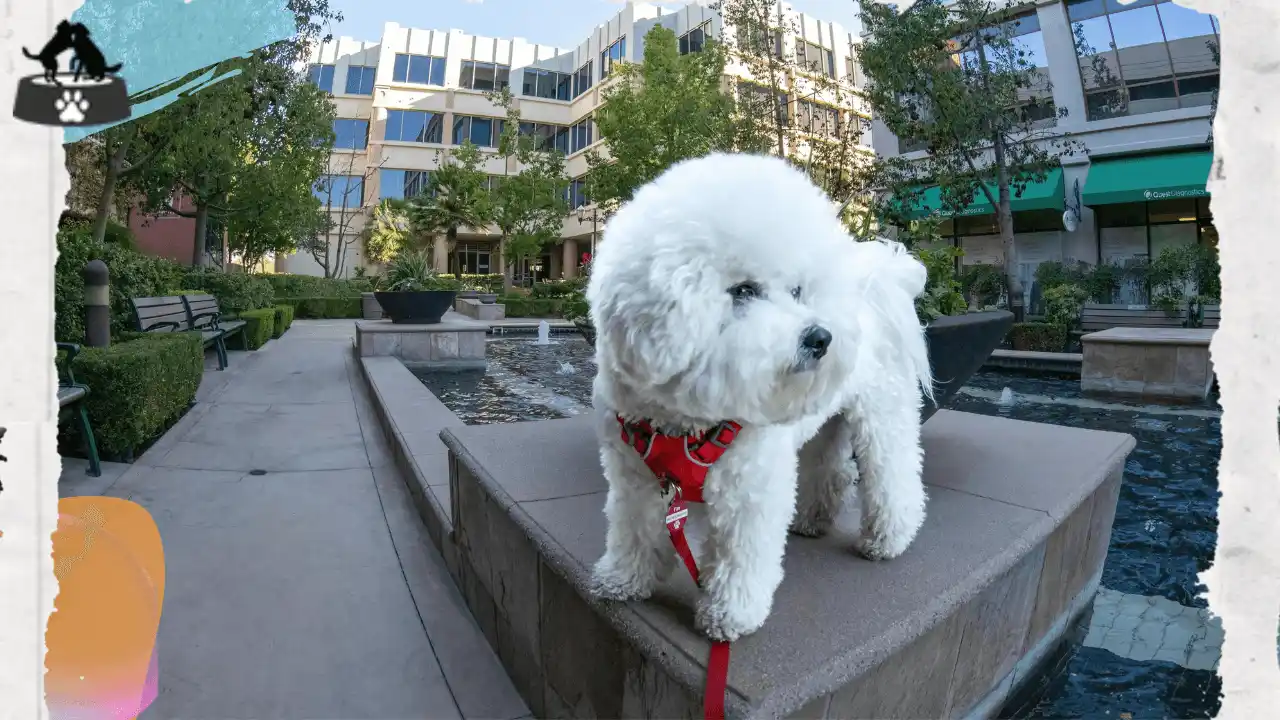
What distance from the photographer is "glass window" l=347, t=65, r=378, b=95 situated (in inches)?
1679

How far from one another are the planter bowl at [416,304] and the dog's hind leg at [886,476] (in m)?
8.03

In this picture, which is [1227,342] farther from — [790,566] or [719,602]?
[790,566]

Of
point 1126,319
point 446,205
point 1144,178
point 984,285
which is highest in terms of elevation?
point 446,205

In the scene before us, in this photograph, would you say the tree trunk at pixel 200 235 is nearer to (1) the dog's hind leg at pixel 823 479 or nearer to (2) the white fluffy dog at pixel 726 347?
(1) the dog's hind leg at pixel 823 479

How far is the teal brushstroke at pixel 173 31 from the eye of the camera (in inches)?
140

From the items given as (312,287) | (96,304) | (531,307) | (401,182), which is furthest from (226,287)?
(401,182)

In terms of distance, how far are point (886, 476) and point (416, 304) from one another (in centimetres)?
833

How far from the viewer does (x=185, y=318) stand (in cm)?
829

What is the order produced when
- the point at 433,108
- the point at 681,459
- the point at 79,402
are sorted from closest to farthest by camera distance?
the point at 681,459
the point at 79,402
the point at 433,108

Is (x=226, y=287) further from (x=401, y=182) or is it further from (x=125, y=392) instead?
(x=401, y=182)

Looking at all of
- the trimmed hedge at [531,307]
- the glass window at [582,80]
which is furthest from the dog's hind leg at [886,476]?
the glass window at [582,80]

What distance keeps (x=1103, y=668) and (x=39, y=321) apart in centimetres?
340

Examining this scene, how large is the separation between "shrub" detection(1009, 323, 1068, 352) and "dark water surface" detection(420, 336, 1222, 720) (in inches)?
143

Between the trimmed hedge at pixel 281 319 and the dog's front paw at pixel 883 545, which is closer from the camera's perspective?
the dog's front paw at pixel 883 545
